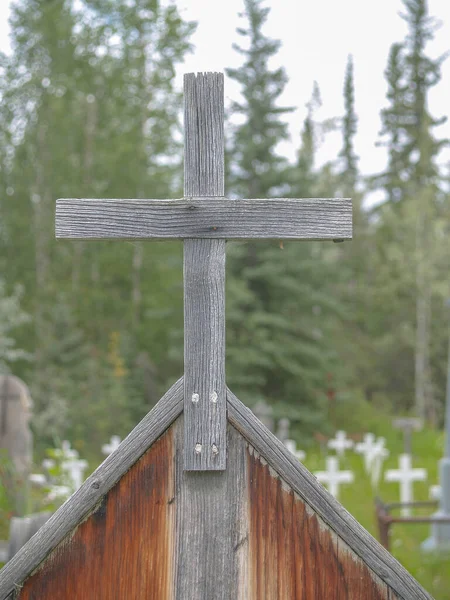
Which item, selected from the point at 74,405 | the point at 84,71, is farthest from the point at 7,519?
the point at 84,71

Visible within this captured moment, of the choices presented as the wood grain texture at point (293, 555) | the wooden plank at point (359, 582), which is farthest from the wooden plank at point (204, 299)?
the wooden plank at point (359, 582)

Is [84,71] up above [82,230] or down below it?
above

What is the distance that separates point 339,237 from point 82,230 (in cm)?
59

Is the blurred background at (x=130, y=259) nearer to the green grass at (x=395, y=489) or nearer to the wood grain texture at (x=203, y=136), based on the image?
the green grass at (x=395, y=489)

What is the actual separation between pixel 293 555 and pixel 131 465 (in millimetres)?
414

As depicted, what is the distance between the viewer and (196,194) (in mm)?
1789

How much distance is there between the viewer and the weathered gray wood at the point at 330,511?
1704 millimetres

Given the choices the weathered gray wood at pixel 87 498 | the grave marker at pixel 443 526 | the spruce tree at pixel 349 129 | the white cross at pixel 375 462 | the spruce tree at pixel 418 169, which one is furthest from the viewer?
the spruce tree at pixel 349 129

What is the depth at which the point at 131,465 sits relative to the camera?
1.73 meters

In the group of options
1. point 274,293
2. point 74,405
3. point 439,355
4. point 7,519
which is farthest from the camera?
point 439,355

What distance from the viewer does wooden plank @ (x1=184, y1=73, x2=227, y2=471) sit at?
1.70m

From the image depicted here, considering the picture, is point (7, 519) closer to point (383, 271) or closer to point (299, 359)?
point (299, 359)

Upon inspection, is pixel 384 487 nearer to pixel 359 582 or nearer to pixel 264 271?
pixel 264 271

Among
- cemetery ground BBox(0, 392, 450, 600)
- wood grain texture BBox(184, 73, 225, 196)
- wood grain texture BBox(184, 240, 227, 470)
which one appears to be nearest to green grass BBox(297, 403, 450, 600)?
cemetery ground BBox(0, 392, 450, 600)
